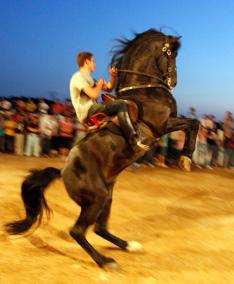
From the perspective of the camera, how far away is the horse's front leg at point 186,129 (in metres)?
5.33

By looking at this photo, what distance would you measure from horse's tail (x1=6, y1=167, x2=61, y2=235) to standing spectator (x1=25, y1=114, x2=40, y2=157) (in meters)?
7.65

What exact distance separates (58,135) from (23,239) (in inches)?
297

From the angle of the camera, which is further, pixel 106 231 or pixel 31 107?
pixel 31 107

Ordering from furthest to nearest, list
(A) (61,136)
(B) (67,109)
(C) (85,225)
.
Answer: (B) (67,109) < (A) (61,136) < (C) (85,225)

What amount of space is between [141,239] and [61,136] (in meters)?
7.40

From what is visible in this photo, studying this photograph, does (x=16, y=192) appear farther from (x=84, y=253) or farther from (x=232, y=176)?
(x=232, y=176)

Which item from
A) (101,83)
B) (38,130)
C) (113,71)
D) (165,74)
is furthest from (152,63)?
(38,130)

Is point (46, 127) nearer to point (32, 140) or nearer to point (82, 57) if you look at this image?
point (32, 140)

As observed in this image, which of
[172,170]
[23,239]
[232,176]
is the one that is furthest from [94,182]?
[232,176]

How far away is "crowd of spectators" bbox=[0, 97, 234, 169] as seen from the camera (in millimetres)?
12680

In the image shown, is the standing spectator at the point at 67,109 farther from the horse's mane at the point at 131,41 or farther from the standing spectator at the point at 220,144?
the horse's mane at the point at 131,41

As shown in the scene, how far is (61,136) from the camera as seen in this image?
42.0 feet

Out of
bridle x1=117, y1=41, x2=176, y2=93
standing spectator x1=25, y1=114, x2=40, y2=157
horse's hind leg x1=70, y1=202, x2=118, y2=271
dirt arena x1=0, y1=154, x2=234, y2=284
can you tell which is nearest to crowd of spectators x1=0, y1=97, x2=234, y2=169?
standing spectator x1=25, y1=114, x2=40, y2=157

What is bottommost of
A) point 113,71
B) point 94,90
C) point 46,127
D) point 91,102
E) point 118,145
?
point 46,127
